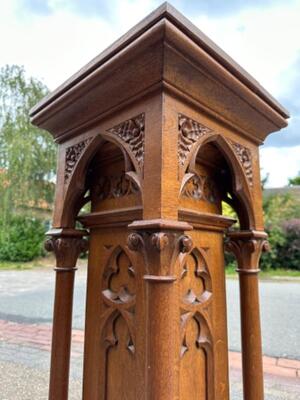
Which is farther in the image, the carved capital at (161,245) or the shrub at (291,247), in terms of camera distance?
the shrub at (291,247)

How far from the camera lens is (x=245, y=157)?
3.00ft

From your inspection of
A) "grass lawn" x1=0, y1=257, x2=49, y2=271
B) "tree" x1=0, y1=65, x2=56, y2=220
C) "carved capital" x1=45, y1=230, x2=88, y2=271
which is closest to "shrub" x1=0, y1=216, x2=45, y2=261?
"grass lawn" x1=0, y1=257, x2=49, y2=271

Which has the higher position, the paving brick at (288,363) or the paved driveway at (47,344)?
the paved driveway at (47,344)

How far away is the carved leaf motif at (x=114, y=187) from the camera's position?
897 millimetres

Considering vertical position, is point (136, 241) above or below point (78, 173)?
below

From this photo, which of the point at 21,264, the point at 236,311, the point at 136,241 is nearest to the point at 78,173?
the point at 136,241

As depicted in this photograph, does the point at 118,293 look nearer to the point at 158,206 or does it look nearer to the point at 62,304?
the point at 62,304

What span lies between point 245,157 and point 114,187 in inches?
16.1

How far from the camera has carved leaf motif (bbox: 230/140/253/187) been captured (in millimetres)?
875

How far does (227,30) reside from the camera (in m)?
1.40

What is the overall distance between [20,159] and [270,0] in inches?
398

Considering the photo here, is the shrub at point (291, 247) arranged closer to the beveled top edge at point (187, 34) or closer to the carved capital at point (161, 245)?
the beveled top edge at point (187, 34)

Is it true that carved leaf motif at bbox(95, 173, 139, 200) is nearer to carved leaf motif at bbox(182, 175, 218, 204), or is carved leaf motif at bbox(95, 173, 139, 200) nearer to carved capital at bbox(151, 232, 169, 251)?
carved leaf motif at bbox(182, 175, 218, 204)

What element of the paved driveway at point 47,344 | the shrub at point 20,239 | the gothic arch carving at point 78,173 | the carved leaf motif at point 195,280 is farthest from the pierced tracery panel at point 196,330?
the shrub at point 20,239
